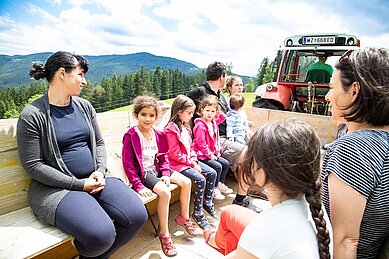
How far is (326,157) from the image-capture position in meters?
1.02

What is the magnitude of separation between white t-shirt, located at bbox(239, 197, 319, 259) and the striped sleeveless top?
18 centimetres

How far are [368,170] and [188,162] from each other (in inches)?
68.9

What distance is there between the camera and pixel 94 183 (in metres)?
1.71

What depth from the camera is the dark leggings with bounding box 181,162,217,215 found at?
2389mm

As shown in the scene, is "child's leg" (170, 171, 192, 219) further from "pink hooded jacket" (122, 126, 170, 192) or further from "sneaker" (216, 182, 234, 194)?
"sneaker" (216, 182, 234, 194)

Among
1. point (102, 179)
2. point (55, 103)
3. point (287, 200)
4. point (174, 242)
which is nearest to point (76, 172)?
point (102, 179)

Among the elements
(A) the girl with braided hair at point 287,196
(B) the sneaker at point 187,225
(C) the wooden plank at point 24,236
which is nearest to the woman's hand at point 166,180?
(B) the sneaker at point 187,225

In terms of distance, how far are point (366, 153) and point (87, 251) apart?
149cm

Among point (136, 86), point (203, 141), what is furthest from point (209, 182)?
point (136, 86)

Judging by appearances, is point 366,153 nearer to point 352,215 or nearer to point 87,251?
point 352,215

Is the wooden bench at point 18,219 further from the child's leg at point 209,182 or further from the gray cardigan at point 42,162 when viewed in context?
the child's leg at point 209,182

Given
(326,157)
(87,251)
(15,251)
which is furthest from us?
(87,251)

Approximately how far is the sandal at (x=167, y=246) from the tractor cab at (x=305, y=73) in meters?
3.64

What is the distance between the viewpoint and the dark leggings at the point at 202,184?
239 centimetres
